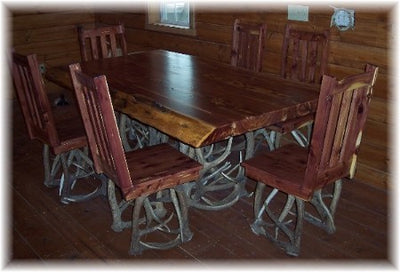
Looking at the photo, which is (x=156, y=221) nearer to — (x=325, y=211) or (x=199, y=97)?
(x=199, y=97)

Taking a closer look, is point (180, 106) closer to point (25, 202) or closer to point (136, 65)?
point (136, 65)

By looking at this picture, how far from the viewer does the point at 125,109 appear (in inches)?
88.1

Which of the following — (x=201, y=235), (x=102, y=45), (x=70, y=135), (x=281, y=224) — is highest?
(x=102, y=45)

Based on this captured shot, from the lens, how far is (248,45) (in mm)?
3088

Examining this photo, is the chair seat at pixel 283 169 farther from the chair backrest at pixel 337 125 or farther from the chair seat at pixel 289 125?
the chair seat at pixel 289 125

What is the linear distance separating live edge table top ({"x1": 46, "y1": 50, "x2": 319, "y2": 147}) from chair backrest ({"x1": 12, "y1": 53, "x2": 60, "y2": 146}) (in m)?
0.30

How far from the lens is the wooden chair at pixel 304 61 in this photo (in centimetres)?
262

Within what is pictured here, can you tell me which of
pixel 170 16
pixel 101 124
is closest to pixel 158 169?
pixel 101 124

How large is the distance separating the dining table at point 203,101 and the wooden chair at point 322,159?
0.25m

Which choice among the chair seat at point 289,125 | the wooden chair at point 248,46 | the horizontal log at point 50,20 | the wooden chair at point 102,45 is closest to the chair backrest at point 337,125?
the chair seat at point 289,125

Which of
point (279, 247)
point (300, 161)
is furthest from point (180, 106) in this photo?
point (279, 247)

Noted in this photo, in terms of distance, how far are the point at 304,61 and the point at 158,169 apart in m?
1.30

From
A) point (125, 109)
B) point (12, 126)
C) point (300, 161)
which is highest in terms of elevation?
point (125, 109)

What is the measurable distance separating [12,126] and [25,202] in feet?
5.05
